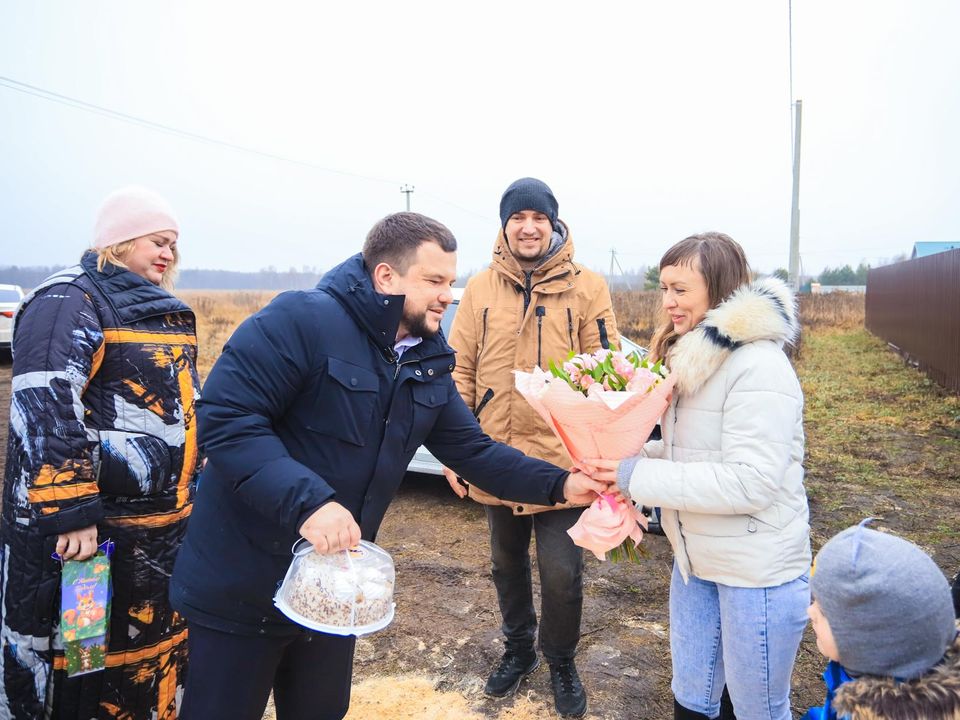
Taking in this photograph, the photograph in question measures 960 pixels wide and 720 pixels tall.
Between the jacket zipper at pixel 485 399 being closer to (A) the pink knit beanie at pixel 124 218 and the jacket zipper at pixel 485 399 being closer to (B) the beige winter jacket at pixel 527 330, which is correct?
(B) the beige winter jacket at pixel 527 330

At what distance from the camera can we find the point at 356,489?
74.6 inches

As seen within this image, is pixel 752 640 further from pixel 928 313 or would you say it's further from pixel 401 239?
pixel 928 313

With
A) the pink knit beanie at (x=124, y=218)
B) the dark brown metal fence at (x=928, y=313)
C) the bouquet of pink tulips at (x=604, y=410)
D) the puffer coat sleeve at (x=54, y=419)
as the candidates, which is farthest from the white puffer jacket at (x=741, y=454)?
the dark brown metal fence at (x=928, y=313)

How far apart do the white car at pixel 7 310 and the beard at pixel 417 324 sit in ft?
52.5

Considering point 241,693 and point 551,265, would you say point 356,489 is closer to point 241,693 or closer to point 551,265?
point 241,693

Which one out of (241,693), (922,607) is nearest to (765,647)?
(922,607)

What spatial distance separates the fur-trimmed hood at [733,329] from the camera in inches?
75.5

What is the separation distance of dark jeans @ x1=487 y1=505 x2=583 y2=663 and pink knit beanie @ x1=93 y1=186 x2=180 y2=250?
5.98ft

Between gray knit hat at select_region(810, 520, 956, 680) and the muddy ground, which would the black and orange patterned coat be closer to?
the muddy ground

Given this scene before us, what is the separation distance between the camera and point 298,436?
1835 millimetres

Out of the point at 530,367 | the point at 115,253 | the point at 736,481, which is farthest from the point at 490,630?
the point at 115,253

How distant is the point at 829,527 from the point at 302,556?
4.59m

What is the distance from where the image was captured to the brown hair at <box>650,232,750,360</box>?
6.75 ft

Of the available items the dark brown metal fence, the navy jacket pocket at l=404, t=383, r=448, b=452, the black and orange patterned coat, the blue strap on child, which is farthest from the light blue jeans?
the dark brown metal fence
